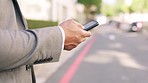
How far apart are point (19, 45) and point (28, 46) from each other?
0.11 ft

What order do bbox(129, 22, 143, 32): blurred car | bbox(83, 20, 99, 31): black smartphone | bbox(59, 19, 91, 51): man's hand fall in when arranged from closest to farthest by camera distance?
1. bbox(59, 19, 91, 51): man's hand
2. bbox(83, 20, 99, 31): black smartphone
3. bbox(129, 22, 143, 32): blurred car

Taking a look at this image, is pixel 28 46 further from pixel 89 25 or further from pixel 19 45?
pixel 89 25

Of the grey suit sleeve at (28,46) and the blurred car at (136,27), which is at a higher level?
the grey suit sleeve at (28,46)

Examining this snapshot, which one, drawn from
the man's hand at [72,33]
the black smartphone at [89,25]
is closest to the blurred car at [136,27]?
the black smartphone at [89,25]

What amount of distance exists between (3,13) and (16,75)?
216mm

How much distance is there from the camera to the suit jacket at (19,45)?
104cm

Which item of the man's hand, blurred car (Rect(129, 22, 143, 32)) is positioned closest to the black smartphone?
the man's hand

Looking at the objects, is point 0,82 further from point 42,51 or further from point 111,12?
point 111,12

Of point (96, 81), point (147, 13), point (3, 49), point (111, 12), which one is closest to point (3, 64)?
point (3, 49)

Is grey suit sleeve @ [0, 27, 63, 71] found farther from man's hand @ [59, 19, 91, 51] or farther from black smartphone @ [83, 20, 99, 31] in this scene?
black smartphone @ [83, 20, 99, 31]

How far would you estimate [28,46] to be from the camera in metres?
1.06

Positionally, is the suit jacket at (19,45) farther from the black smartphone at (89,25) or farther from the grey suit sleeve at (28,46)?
the black smartphone at (89,25)

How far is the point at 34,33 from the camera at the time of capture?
1.09 m

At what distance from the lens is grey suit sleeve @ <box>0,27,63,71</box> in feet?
3.37
